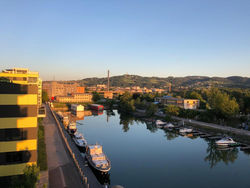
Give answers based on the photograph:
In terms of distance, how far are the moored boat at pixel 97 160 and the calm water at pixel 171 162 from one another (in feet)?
5.81

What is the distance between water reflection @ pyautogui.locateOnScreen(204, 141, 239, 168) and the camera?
1211 inches

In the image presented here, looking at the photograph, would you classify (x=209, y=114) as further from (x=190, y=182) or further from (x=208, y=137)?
(x=190, y=182)

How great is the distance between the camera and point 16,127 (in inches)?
588

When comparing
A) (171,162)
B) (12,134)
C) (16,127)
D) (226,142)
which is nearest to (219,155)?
(226,142)

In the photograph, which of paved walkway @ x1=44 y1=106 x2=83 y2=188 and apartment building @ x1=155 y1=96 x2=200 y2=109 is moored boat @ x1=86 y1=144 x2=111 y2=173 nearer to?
paved walkway @ x1=44 y1=106 x2=83 y2=188

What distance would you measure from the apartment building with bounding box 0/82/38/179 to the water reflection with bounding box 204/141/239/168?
25.1m

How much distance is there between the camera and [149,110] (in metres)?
68.4

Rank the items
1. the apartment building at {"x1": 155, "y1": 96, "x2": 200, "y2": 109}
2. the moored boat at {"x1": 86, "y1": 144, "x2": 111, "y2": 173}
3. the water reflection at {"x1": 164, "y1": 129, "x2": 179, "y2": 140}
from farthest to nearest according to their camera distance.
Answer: the apartment building at {"x1": 155, "y1": 96, "x2": 200, "y2": 109}, the water reflection at {"x1": 164, "y1": 129, "x2": 179, "y2": 140}, the moored boat at {"x1": 86, "y1": 144, "x2": 111, "y2": 173}

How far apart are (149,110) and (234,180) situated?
45.0 m

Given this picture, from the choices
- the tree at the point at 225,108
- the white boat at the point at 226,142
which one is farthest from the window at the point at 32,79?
the tree at the point at 225,108

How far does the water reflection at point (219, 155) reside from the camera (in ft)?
101

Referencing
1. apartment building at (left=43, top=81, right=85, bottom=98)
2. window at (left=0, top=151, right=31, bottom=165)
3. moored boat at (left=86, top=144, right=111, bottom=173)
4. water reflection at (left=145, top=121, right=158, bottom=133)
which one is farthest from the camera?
apartment building at (left=43, top=81, right=85, bottom=98)

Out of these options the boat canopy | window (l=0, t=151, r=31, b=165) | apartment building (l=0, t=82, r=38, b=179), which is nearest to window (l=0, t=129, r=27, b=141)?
apartment building (l=0, t=82, r=38, b=179)

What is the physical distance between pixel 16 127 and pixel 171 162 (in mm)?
22664
